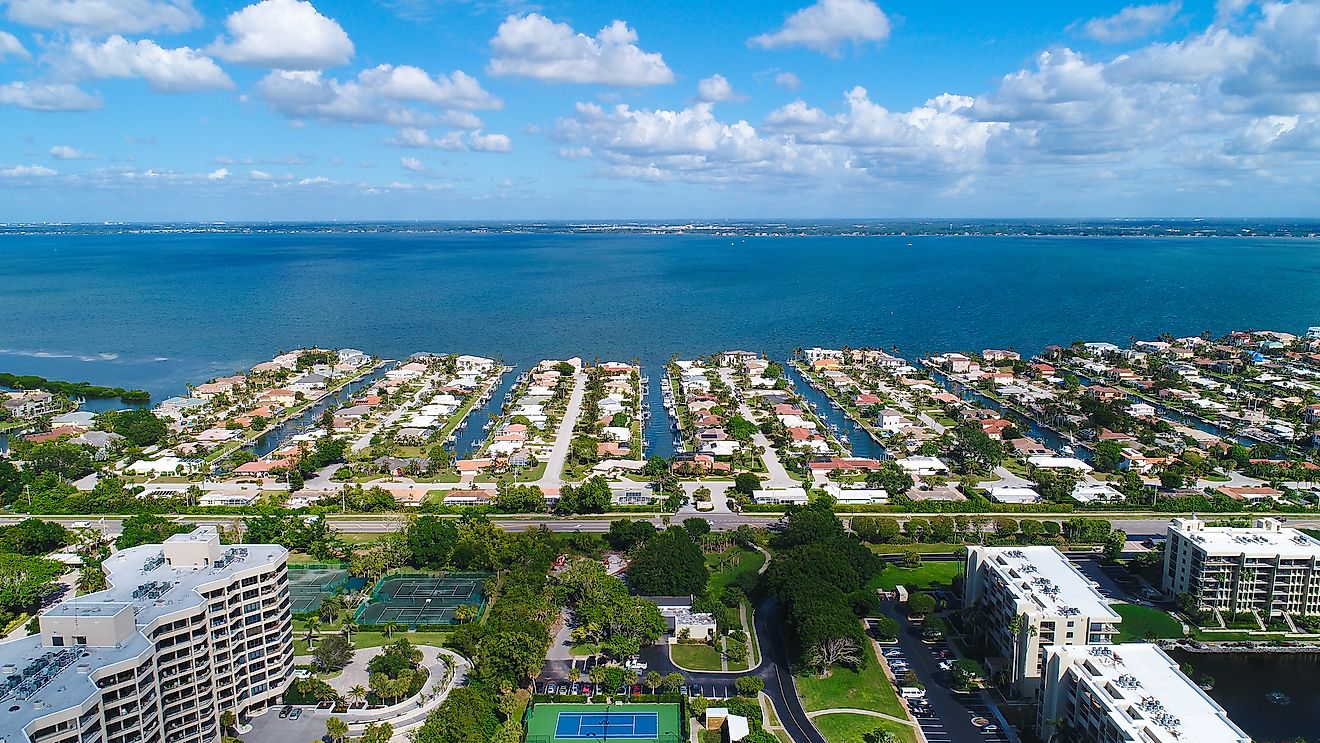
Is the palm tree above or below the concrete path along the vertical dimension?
above

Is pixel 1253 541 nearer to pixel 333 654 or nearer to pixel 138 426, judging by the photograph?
pixel 333 654

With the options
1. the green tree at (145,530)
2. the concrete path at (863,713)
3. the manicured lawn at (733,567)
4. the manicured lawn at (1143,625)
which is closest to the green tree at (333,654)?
the green tree at (145,530)

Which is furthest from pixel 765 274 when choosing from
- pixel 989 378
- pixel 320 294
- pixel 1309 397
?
pixel 1309 397

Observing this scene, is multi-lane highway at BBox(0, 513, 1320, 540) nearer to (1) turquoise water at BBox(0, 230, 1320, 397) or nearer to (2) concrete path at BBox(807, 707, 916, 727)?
(2) concrete path at BBox(807, 707, 916, 727)

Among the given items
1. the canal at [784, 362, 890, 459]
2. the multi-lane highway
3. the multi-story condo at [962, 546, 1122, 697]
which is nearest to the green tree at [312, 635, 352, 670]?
the multi-lane highway

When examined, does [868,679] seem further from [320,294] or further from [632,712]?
[320,294]

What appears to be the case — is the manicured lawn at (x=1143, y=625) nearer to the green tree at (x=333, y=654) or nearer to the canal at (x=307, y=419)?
the green tree at (x=333, y=654)

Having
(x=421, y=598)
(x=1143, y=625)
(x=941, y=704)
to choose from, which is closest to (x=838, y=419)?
(x=1143, y=625)
